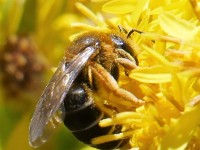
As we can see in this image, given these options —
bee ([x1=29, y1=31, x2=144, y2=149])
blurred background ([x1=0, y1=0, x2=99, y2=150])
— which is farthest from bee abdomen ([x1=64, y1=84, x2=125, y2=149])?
blurred background ([x1=0, y1=0, x2=99, y2=150])

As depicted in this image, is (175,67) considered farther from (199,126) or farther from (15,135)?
(15,135)

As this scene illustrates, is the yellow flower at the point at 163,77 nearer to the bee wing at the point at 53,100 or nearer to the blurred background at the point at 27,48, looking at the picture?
the bee wing at the point at 53,100

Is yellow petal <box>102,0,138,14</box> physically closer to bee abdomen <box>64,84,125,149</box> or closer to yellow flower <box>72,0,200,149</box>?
yellow flower <box>72,0,200,149</box>

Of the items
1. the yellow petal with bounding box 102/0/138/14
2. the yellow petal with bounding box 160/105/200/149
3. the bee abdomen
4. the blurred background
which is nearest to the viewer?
the yellow petal with bounding box 160/105/200/149

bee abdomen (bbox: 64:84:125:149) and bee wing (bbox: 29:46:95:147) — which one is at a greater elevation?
bee wing (bbox: 29:46:95:147)

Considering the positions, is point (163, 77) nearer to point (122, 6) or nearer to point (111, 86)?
point (111, 86)

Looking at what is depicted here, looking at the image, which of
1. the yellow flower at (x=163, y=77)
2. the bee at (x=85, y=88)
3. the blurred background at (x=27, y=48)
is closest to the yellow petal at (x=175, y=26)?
the yellow flower at (x=163, y=77)

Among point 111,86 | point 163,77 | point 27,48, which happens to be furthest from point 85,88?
point 27,48
